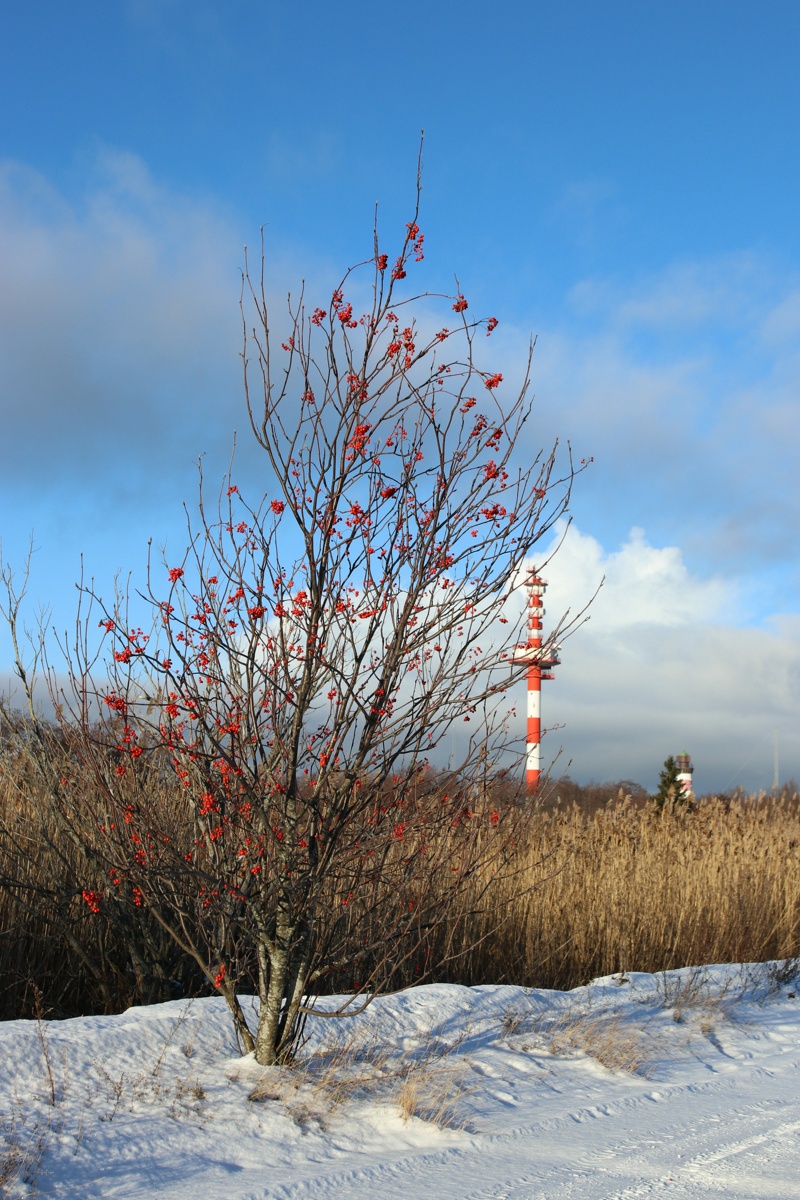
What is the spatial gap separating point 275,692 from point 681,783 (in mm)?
33984

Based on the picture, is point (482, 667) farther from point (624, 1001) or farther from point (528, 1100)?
point (624, 1001)

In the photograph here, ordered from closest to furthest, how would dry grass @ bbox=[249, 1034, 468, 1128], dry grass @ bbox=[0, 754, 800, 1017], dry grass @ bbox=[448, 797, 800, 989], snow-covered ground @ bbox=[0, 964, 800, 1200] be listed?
1. snow-covered ground @ bbox=[0, 964, 800, 1200]
2. dry grass @ bbox=[249, 1034, 468, 1128]
3. dry grass @ bbox=[0, 754, 800, 1017]
4. dry grass @ bbox=[448, 797, 800, 989]

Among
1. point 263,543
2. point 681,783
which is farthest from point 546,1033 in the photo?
point 681,783

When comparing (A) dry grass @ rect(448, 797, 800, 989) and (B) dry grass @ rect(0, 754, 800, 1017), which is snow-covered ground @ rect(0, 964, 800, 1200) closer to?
(B) dry grass @ rect(0, 754, 800, 1017)

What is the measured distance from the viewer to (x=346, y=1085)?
3.91m

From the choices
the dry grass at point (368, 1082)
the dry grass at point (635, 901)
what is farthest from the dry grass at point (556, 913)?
the dry grass at point (368, 1082)

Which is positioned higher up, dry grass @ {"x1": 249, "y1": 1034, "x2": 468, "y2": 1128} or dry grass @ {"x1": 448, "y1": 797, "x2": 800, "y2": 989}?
dry grass @ {"x1": 448, "y1": 797, "x2": 800, "y2": 989}

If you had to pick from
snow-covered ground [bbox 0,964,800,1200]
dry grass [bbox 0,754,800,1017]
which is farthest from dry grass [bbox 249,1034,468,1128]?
dry grass [bbox 0,754,800,1017]

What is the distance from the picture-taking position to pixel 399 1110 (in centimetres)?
376

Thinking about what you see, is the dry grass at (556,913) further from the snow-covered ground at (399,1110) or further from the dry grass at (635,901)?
the snow-covered ground at (399,1110)

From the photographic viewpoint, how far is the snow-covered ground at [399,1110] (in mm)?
3203

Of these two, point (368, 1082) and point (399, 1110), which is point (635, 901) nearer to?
point (368, 1082)

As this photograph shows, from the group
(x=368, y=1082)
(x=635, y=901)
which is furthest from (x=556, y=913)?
(x=368, y=1082)

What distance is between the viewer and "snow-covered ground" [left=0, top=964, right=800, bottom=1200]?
3203 millimetres
